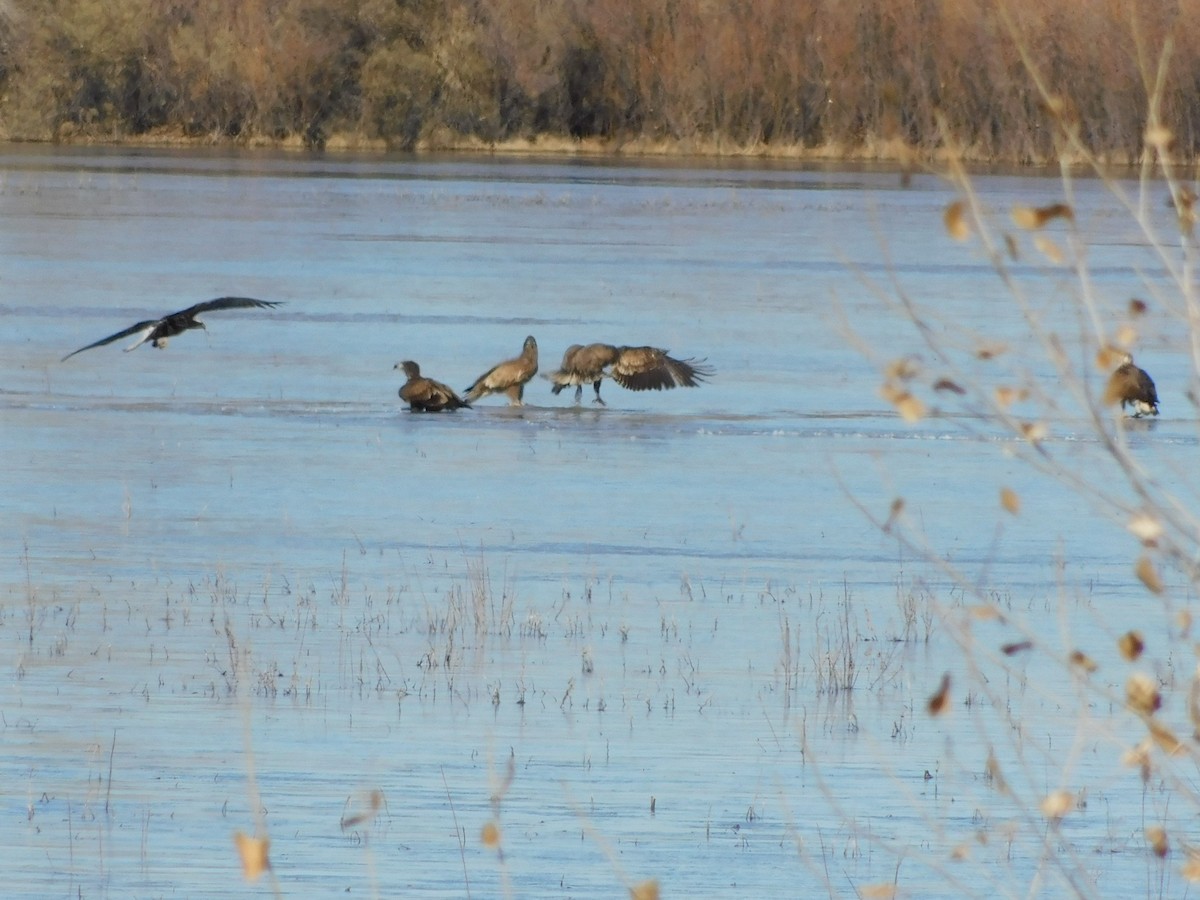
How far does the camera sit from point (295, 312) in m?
21.5

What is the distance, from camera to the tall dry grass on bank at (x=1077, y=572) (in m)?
3.59

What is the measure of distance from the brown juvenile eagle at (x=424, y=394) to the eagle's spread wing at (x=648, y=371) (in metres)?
1.04

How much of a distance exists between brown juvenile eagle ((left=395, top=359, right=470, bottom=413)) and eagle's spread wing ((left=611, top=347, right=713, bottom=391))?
104 centimetres

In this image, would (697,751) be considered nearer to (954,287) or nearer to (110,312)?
(110,312)

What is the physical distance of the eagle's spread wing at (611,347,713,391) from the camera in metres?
15.6

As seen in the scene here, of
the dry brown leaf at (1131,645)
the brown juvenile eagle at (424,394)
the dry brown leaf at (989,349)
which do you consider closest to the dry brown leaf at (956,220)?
the dry brown leaf at (989,349)

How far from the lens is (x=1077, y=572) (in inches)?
409

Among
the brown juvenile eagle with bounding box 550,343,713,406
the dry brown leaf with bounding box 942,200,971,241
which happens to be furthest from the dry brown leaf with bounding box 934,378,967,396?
the brown juvenile eagle with bounding box 550,343,713,406

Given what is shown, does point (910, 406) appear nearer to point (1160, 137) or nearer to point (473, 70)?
point (1160, 137)

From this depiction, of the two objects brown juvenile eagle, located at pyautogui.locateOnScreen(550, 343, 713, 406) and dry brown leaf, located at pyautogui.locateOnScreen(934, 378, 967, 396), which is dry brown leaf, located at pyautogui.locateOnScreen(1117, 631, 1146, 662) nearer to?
dry brown leaf, located at pyautogui.locateOnScreen(934, 378, 967, 396)

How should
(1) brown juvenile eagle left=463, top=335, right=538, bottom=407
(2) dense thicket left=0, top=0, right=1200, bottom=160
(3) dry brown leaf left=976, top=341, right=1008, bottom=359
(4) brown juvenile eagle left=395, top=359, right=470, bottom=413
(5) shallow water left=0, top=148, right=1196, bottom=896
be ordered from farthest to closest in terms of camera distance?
1. (2) dense thicket left=0, top=0, right=1200, bottom=160
2. (1) brown juvenile eagle left=463, top=335, right=538, bottom=407
3. (4) brown juvenile eagle left=395, top=359, right=470, bottom=413
4. (5) shallow water left=0, top=148, right=1196, bottom=896
5. (3) dry brown leaf left=976, top=341, right=1008, bottom=359

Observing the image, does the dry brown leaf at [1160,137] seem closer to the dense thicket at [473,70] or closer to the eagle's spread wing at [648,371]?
the eagle's spread wing at [648,371]

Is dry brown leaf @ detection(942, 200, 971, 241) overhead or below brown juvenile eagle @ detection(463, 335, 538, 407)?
overhead

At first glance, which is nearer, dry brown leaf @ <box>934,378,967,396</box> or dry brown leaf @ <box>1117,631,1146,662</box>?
dry brown leaf @ <box>1117,631,1146,662</box>
